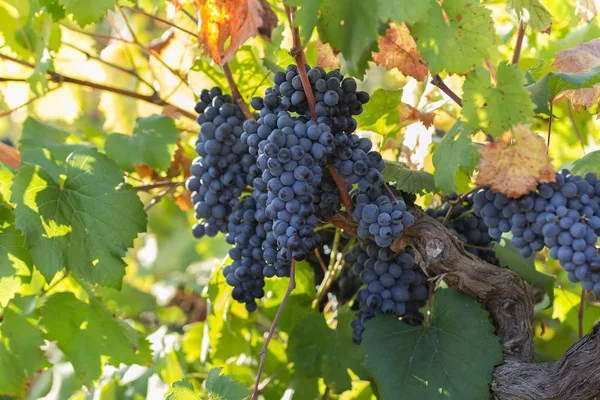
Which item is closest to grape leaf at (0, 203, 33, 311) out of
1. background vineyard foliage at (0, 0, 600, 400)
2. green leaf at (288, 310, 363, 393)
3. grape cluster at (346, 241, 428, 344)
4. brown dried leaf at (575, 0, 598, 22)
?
background vineyard foliage at (0, 0, 600, 400)

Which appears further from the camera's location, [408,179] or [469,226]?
[469,226]

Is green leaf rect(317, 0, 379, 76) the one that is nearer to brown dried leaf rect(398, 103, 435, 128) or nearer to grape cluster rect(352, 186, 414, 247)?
grape cluster rect(352, 186, 414, 247)

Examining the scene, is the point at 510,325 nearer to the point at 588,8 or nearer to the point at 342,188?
the point at 342,188

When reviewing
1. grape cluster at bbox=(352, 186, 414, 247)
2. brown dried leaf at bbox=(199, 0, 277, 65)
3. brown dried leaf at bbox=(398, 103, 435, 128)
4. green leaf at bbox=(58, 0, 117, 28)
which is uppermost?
green leaf at bbox=(58, 0, 117, 28)

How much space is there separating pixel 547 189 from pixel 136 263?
3.01m

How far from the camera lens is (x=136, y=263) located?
11.9 ft

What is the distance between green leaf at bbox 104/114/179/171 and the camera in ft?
4.97

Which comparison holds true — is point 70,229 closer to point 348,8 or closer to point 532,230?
point 348,8

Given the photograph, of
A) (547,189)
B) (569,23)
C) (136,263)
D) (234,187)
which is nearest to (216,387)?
(234,187)

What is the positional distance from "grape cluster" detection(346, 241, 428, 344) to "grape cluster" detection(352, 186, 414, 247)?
0.14 m

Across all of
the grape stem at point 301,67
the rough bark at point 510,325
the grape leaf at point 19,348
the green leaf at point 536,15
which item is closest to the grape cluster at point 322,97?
the grape stem at point 301,67

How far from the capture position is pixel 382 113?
132 cm

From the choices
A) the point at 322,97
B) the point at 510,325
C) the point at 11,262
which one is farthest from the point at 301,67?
the point at 11,262

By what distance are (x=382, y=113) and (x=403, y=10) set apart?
39 cm
